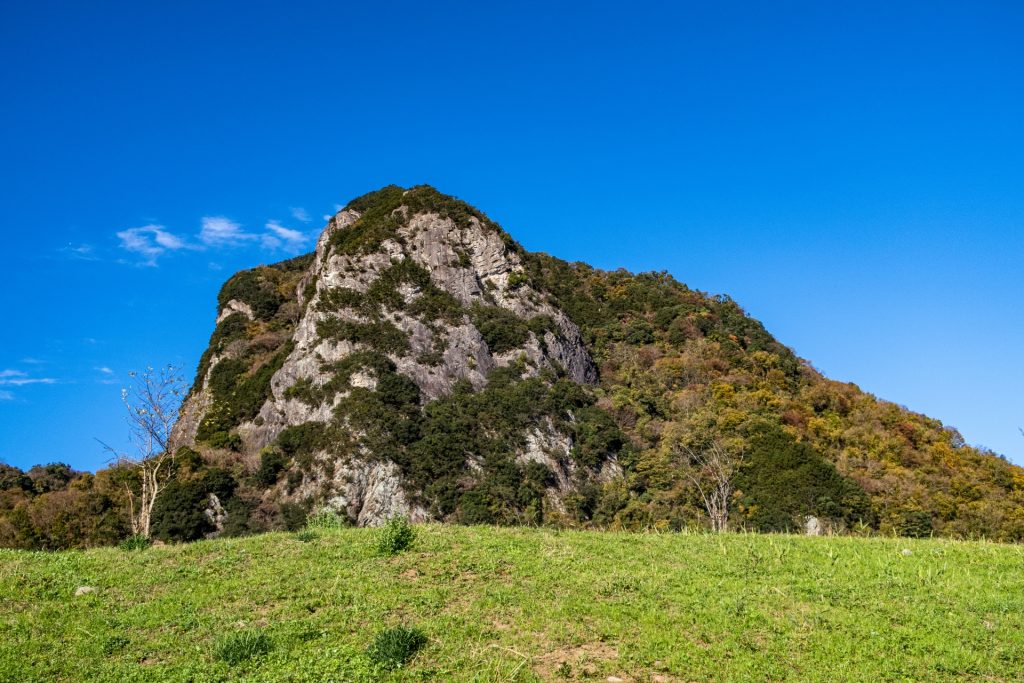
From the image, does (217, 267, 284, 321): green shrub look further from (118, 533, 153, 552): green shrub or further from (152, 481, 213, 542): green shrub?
(118, 533, 153, 552): green shrub

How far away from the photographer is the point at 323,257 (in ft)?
238

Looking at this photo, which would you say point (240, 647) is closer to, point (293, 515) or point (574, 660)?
point (574, 660)

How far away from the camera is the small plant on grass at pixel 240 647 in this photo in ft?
30.1

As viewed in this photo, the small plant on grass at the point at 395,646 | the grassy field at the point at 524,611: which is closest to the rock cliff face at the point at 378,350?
the grassy field at the point at 524,611

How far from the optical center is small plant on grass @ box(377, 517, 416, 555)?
13664 mm

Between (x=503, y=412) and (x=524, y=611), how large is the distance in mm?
45152

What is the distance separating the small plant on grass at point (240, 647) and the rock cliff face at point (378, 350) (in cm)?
3816

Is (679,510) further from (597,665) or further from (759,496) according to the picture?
(597,665)

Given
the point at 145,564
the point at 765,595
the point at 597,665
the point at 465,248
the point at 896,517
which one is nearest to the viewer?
the point at 597,665

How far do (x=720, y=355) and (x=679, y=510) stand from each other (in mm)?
30644

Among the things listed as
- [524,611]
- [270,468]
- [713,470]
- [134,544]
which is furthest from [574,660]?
[270,468]

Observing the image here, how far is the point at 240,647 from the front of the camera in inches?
366

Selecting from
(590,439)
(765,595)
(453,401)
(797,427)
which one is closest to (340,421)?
(453,401)

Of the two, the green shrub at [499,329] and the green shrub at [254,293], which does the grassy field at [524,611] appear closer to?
the green shrub at [499,329]
